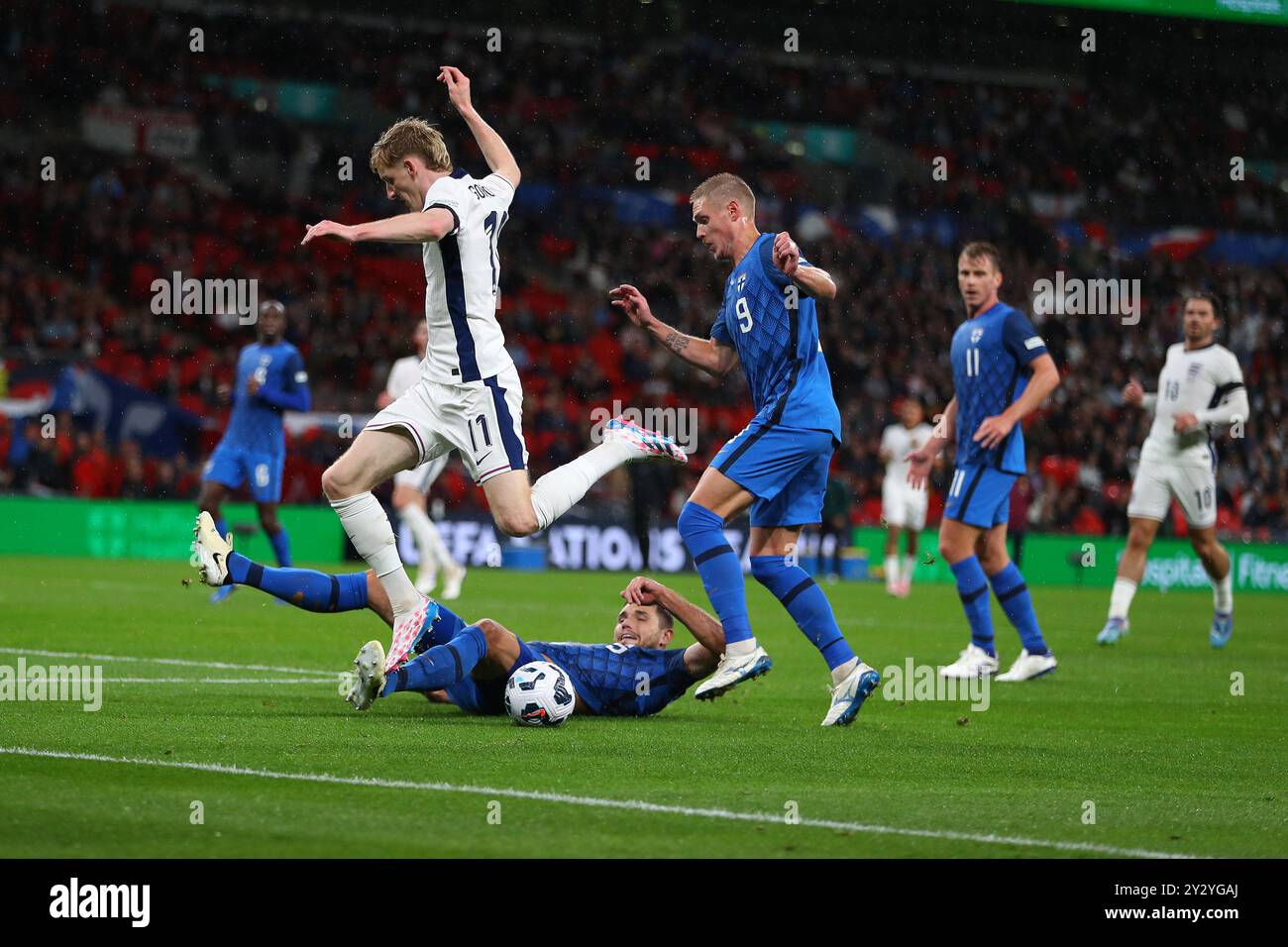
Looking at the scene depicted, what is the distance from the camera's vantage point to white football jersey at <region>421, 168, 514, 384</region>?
786 centimetres

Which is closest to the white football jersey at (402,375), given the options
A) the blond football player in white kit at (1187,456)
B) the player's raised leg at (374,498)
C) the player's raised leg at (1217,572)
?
the blond football player in white kit at (1187,456)

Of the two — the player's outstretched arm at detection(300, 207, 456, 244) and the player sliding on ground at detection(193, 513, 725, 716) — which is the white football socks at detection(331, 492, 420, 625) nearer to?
the player sliding on ground at detection(193, 513, 725, 716)

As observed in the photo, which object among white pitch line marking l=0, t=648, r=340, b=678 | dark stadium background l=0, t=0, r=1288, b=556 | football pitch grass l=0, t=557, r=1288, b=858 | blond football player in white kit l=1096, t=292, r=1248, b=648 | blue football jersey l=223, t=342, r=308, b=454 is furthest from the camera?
dark stadium background l=0, t=0, r=1288, b=556

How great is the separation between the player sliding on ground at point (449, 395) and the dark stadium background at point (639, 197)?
17.9m

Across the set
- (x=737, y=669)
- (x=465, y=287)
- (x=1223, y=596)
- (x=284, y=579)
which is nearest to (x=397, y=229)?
(x=465, y=287)

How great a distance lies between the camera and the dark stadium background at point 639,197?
93.7 feet

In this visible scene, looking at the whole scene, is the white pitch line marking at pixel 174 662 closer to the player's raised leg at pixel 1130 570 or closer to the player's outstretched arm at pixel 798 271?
the player's outstretched arm at pixel 798 271

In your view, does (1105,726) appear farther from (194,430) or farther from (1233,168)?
(1233,168)

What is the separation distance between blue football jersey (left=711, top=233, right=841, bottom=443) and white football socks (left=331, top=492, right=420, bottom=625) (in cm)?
178

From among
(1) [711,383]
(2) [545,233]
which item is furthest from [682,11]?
(1) [711,383]

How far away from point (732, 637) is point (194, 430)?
1948cm

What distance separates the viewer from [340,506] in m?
7.90

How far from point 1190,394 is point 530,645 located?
8.16 metres

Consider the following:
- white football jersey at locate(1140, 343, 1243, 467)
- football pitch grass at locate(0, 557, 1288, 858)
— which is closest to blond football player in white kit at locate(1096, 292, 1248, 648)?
white football jersey at locate(1140, 343, 1243, 467)
